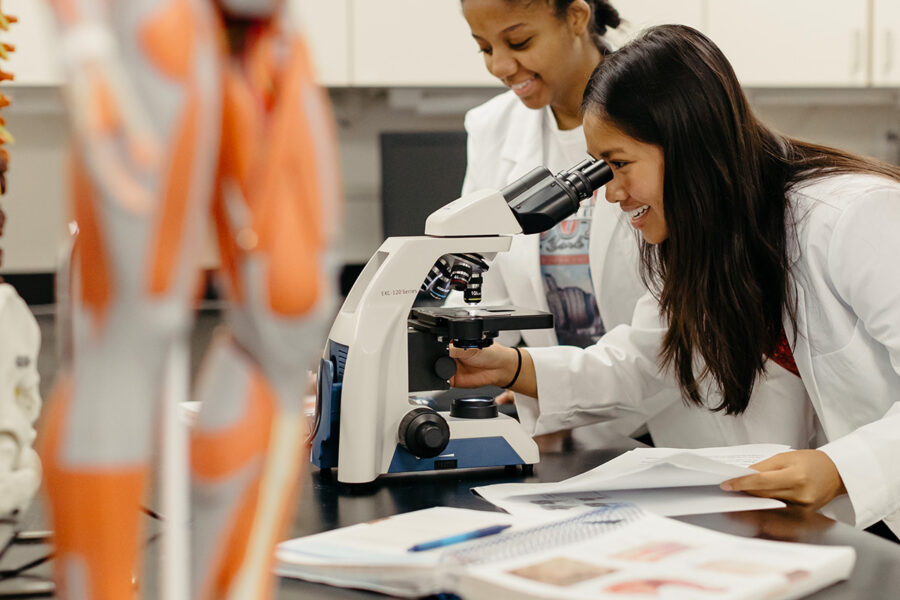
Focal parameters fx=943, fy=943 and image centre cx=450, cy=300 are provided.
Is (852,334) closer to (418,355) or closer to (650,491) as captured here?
(650,491)

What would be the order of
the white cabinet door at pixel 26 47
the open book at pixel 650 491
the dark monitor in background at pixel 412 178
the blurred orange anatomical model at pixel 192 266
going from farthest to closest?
the dark monitor in background at pixel 412 178
the white cabinet door at pixel 26 47
the open book at pixel 650 491
the blurred orange anatomical model at pixel 192 266

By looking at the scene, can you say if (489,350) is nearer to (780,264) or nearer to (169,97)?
(780,264)

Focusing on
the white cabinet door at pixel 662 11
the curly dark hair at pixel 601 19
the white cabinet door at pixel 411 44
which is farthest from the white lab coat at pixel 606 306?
the white cabinet door at pixel 662 11

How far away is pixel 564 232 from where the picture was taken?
204 centimetres

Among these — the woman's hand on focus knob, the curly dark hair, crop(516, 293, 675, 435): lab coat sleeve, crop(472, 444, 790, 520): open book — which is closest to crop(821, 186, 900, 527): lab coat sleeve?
crop(472, 444, 790, 520): open book

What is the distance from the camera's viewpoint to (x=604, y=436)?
1562 mm

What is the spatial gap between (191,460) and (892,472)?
985 mm

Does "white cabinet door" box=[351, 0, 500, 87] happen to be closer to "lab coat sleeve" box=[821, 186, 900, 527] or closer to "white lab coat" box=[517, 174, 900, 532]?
"white lab coat" box=[517, 174, 900, 532]

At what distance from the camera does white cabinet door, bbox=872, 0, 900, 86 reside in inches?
138

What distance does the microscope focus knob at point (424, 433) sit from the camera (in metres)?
1.20

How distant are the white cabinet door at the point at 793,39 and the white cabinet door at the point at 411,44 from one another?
938 mm

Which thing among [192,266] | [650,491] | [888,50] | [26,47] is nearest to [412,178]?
[26,47]

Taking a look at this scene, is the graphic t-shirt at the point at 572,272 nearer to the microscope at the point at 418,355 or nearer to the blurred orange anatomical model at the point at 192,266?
the microscope at the point at 418,355

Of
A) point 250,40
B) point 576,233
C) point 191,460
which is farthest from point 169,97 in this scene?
point 576,233
